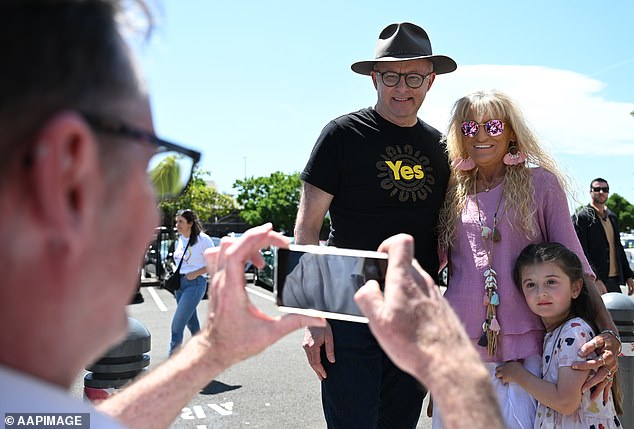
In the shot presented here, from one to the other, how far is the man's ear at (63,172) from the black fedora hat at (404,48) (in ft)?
9.55

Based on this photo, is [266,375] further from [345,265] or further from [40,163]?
[40,163]

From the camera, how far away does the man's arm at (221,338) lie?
1.57 m

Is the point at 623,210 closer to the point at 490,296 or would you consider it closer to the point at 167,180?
the point at 490,296

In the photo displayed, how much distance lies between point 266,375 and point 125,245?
21.6 feet

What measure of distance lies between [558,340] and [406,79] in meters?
1.54

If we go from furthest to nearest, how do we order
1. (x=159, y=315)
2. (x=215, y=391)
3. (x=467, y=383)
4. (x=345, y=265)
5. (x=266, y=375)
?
(x=159, y=315)
(x=266, y=375)
(x=215, y=391)
(x=345, y=265)
(x=467, y=383)

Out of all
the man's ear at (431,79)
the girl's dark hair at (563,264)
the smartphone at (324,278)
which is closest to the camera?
the smartphone at (324,278)

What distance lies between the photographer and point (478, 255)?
10.8 ft

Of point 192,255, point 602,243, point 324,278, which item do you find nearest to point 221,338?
point 324,278

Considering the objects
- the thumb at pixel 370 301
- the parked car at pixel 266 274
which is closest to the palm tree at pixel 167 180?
the thumb at pixel 370 301

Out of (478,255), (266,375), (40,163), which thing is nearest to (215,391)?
(266,375)

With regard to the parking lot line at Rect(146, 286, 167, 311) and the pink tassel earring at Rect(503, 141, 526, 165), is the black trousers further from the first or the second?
the parking lot line at Rect(146, 286, 167, 311)

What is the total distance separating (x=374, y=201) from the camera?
3.41 m

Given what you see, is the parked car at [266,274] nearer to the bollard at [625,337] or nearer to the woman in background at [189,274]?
the woman in background at [189,274]
